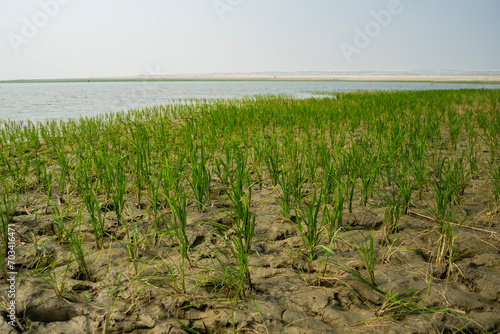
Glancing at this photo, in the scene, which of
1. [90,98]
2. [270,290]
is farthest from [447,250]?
[90,98]

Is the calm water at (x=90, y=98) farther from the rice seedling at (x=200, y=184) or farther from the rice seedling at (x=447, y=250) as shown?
the rice seedling at (x=447, y=250)

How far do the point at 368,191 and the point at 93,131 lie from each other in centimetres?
437

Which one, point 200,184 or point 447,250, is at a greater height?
point 200,184

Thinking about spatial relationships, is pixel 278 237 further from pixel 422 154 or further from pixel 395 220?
pixel 422 154

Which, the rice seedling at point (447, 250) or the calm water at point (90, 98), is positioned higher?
the calm water at point (90, 98)

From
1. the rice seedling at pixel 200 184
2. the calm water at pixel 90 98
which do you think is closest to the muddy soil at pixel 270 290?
the rice seedling at pixel 200 184

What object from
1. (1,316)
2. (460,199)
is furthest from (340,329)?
(460,199)

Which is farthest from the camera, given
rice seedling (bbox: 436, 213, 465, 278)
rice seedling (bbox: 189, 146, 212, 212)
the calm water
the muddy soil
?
the calm water

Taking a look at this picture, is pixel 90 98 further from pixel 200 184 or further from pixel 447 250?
pixel 447 250

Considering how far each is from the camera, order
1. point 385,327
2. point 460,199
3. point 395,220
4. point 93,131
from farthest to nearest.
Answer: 1. point 93,131
2. point 460,199
3. point 395,220
4. point 385,327

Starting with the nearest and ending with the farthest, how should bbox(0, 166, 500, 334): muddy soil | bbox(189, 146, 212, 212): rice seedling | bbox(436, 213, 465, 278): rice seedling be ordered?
bbox(0, 166, 500, 334): muddy soil, bbox(436, 213, 465, 278): rice seedling, bbox(189, 146, 212, 212): rice seedling

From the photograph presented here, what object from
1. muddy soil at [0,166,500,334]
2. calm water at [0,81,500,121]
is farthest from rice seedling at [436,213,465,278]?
calm water at [0,81,500,121]

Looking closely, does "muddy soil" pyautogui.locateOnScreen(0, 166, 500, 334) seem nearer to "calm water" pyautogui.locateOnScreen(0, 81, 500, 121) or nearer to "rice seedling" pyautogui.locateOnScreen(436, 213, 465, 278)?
"rice seedling" pyautogui.locateOnScreen(436, 213, 465, 278)

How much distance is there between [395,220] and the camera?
1948mm
